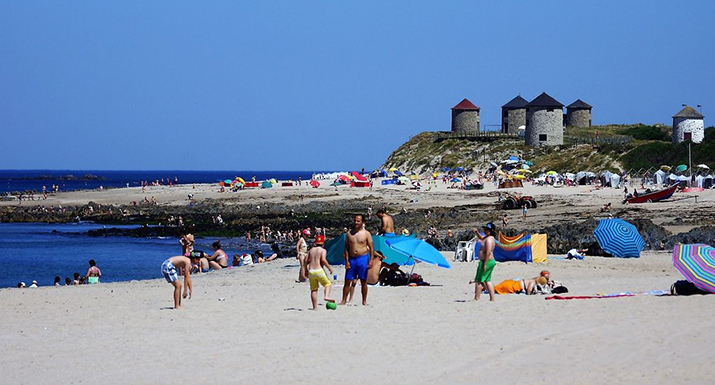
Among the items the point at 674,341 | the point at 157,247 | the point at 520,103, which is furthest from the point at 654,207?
the point at 520,103

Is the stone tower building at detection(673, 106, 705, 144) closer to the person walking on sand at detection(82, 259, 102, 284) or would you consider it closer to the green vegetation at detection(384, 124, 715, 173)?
the green vegetation at detection(384, 124, 715, 173)

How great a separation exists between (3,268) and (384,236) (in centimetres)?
1633

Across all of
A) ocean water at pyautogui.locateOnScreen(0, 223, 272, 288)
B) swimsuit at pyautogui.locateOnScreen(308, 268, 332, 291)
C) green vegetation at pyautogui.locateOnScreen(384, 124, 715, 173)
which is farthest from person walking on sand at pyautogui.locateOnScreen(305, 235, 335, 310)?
green vegetation at pyautogui.locateOnScreen(384, 124, 715, 173)

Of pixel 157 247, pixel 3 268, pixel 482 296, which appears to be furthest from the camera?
pixel 157 247

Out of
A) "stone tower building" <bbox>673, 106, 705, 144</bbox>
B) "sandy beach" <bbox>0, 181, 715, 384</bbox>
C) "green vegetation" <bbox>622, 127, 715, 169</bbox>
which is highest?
"stone tower building" <bbox>673, 106, 705, 144</bbox>

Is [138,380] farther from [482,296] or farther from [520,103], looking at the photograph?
[520,103]

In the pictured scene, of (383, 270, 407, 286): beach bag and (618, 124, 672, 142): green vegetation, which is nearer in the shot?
(383, 270, 407, 286): beach bag

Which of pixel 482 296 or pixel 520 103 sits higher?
pixel 520 103

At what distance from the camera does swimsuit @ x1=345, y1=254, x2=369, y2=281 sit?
522 inches

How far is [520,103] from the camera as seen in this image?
9338 cm

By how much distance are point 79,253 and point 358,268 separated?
72.8 ft

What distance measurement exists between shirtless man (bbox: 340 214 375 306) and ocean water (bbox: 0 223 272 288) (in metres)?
12.4

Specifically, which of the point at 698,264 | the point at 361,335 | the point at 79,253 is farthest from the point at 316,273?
the point at 79,253

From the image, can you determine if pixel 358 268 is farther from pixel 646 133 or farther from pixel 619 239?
pixel 646 133
